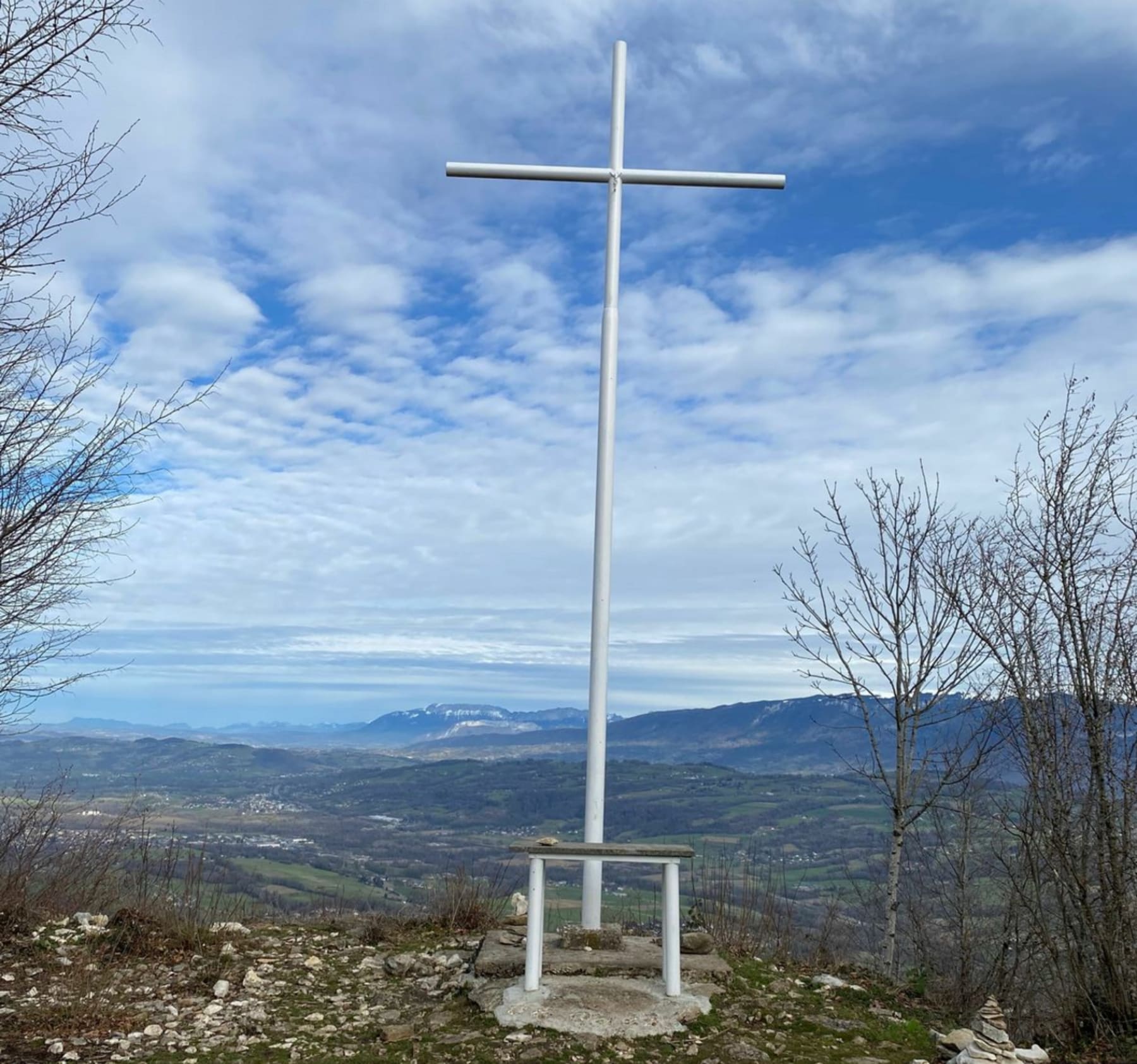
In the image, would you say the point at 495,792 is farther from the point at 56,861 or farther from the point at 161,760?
the point at 56,861

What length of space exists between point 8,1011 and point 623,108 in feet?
29.0

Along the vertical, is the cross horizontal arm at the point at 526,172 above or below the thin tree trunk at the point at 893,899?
above

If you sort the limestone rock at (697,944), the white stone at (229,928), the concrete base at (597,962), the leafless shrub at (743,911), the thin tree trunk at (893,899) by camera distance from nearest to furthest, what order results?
the concrete base at (597,962)
the limestone rock at (697,944)
the white stone at (229,928)
the leafless shrub at (743,911)
the thin tree trunk at (893,899)

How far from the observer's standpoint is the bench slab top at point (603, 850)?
6906mm

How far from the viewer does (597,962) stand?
7.34 metres

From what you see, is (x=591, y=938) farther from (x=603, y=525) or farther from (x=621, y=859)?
(x=603, y=525)

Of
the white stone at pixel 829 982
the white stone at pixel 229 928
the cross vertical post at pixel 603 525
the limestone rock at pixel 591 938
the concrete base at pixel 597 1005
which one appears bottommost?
the white stone at pixel 829 982

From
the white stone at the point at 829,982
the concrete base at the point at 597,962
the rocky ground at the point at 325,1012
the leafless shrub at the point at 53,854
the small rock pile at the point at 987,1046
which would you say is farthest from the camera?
the leafless shrub at the point at 53,854

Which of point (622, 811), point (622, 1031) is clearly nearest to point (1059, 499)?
point (622, 1031)

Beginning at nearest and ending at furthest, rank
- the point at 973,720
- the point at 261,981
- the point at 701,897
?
the point at 261,981 < the point at 701,897 < the point at 973,720

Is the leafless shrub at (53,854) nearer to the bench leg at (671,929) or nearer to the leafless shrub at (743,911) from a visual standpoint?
the bench leg at (671,929)

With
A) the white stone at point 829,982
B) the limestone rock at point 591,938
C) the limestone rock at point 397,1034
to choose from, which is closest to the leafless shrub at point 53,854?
the limestone rock at point 397,1034

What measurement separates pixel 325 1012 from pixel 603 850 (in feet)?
7.99

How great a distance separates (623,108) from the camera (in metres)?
8.96
